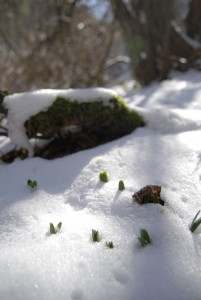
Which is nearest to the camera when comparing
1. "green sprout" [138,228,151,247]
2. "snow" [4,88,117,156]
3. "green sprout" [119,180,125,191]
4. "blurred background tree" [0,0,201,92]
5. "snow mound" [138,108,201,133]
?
"green sprout" [138,228,151,247]

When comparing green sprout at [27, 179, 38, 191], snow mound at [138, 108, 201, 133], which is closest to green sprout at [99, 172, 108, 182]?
green sprout at [27, 179, 38, 191]

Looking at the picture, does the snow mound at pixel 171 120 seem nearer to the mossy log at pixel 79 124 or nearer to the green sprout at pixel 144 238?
the mossy log at pixel 79 124

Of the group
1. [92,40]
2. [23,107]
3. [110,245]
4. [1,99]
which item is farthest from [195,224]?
[92,40]

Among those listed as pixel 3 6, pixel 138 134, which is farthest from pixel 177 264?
pixel 3 6

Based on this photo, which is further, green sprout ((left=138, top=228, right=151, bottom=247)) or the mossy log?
the mossy log

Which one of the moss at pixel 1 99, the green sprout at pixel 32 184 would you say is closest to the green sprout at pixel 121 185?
the green sprout at pixel 32 184

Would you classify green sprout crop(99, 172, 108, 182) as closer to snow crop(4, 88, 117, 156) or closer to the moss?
snow crop(4, 88, 117, 156)

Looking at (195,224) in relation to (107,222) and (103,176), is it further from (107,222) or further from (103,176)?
(103,176)
